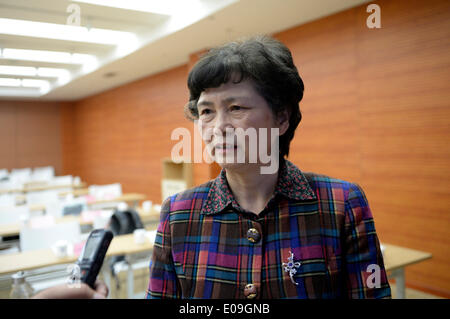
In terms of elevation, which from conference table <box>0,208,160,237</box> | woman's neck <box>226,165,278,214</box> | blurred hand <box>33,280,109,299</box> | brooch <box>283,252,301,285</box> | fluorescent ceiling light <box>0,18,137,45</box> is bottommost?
conference table <box>0,208,160,237</box>

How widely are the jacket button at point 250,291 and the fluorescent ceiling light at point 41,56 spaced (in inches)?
33.8

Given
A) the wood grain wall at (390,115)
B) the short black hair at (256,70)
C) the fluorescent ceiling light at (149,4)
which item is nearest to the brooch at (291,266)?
the short black hair at (256,70)

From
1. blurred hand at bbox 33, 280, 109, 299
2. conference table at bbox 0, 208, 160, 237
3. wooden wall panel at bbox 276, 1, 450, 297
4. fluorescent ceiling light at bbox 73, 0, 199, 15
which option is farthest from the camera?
conference table at bbox 0, 208, 160, 237

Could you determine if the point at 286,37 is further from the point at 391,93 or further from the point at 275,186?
the point at 275,186

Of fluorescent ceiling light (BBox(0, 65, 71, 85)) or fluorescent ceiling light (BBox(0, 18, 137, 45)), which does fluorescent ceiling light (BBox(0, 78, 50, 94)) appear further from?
fluorescent ceiling light (BBox(0, 18, 137, 45))

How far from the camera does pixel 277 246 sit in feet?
2.76

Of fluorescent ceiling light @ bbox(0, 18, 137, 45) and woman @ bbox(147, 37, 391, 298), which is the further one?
fluorescent ceiling light @ bbox(0, 18, 137, 45)

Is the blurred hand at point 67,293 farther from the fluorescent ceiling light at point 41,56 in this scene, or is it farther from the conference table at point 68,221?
the conference table at point 68,221

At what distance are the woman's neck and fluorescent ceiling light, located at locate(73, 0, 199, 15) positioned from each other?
87cm

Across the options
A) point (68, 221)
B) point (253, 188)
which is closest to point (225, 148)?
point (253, 188)

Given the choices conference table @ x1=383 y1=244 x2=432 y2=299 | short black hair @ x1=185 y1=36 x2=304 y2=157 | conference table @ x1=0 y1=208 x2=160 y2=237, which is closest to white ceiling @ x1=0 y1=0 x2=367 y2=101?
short black hair @ x1=185 y1=36 x2=304 y2=157

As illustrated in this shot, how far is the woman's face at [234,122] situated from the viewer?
0.80 m

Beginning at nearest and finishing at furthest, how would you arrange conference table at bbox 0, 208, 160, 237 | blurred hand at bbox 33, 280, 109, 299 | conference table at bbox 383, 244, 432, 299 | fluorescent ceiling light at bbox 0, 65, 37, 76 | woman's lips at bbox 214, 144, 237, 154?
blurred hand at bbox 33, 280, 109, 299
woman's lips at bbox 214, 144, 237, 154
fluorescent ceiling light at bbox 0, 65, 37, 76
conference table at bbox 383, 244, 432, 299
conference table at bbox 0, 208, 160, 237

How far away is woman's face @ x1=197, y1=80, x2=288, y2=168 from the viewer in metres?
0.80
